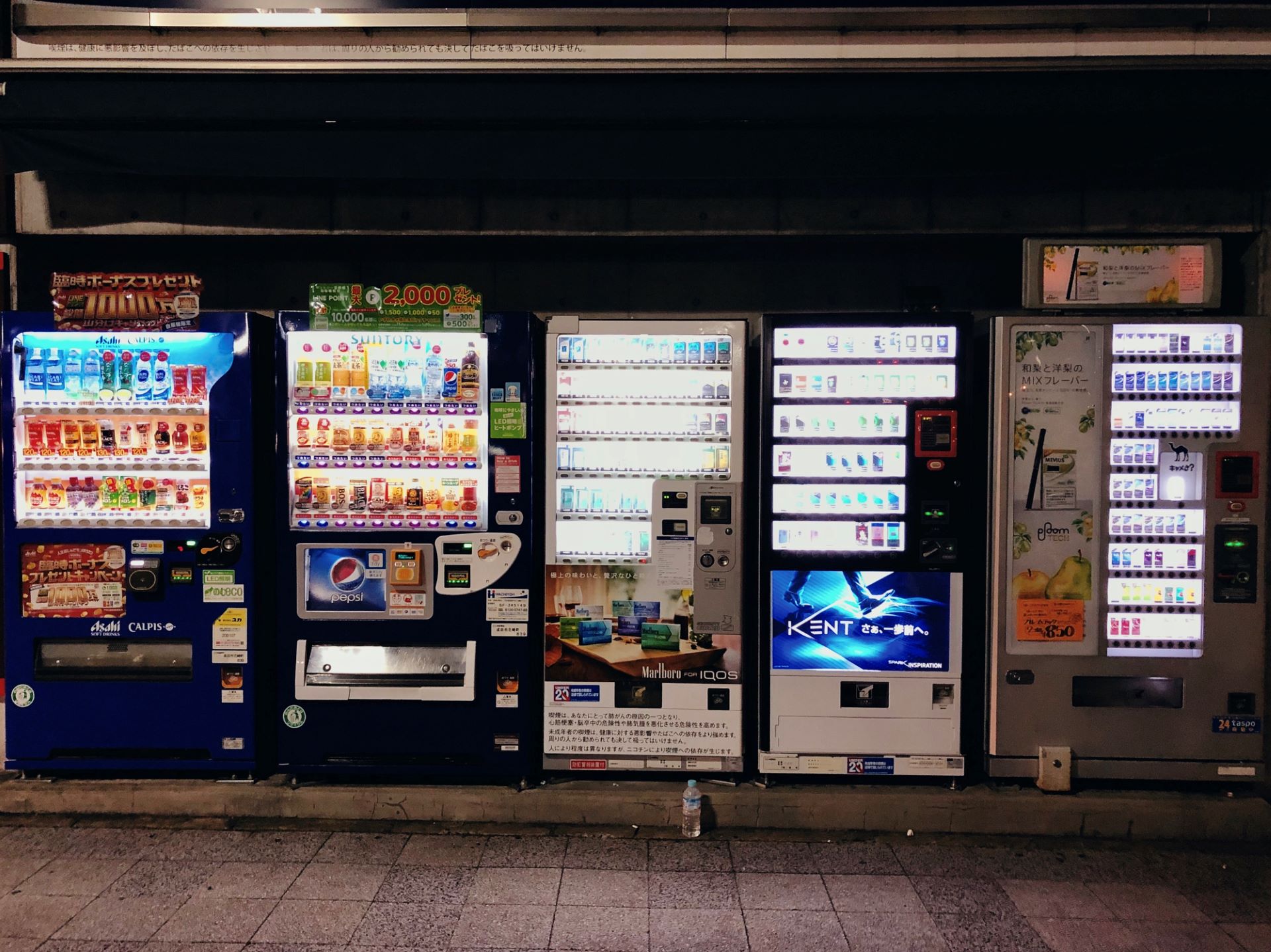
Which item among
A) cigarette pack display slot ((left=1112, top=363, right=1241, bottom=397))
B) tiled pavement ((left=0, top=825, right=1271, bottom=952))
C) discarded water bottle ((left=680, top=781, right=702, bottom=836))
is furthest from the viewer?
cigarette pack display slot ((left=1112, top=363, right=1241, bottom=397))

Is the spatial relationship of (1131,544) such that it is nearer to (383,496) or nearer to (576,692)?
(576,692)

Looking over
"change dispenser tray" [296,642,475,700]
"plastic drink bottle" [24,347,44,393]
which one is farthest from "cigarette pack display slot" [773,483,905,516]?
"plastic drink bottle" [24,347,44,393]

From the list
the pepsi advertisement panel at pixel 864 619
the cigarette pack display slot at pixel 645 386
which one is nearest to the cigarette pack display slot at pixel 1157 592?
the pepsi advertisement panel at pixel 864 619

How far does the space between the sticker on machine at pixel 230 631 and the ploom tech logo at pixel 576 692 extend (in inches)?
67.3

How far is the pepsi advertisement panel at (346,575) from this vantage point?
13.5 ft

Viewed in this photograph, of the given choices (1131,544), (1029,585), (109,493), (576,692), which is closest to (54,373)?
(109,493)

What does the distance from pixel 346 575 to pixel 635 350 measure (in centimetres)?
199

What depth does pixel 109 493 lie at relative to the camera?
13.5ft

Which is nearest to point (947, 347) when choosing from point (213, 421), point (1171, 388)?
→ point (1171, 388)

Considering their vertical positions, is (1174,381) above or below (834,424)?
above

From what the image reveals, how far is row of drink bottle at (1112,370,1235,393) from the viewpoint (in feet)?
13.2

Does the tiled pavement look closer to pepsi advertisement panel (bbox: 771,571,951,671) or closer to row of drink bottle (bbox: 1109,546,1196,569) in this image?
pepsi advertisement panel (bbox: 771,571,951,671)

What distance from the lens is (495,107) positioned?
14.1 ft

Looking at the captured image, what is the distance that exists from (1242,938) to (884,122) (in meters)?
4.23
